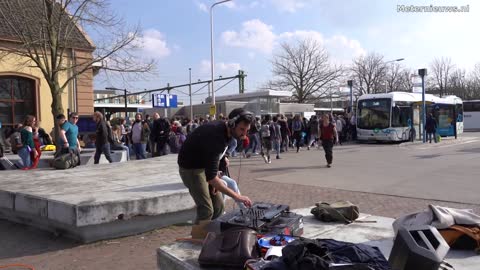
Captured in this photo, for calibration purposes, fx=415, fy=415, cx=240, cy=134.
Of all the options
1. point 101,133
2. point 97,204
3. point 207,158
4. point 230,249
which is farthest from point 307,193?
point 230,249

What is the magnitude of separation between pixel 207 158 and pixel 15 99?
18.7 m

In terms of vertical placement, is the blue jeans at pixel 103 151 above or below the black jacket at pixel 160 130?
below

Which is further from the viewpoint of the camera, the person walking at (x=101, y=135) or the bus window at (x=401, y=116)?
the bus window at (x=401, y=116)

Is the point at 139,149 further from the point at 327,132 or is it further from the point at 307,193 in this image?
the point at 307,193

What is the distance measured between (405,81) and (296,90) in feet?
56.1

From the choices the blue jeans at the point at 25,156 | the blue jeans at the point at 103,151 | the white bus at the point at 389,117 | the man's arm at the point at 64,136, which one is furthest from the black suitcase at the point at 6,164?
the white bus at the point at 389,117

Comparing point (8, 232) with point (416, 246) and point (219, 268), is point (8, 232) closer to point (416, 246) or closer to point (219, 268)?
point (219, 268)

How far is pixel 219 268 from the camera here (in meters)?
3.52

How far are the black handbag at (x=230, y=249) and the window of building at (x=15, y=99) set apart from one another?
19.1m

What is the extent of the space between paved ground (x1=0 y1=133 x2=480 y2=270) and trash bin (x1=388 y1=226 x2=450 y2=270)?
2990mm

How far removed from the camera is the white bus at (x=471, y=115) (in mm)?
46188

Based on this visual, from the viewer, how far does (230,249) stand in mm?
3516

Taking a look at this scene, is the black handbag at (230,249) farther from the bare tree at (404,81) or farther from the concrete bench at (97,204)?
the bare tree at (404,81)

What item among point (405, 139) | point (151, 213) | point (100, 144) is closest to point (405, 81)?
point (405, 139)
